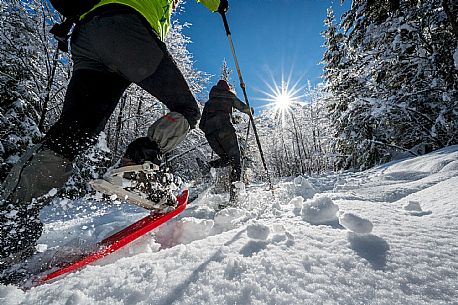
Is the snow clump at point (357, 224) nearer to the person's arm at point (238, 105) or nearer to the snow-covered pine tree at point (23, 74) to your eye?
the person's arm at point (238, 105)

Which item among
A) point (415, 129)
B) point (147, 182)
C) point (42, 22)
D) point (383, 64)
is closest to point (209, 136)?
point (147, 182)

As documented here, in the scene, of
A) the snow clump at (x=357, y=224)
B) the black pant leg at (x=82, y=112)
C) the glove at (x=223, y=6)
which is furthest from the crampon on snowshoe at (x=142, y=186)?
the glove at (x=223, y=6)

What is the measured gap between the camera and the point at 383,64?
22.9 feet

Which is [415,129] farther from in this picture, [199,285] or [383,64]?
[199,285]

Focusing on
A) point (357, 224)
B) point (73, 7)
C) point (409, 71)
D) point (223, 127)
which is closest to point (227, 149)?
point (223, 127)

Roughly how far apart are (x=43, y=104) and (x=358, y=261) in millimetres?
8737

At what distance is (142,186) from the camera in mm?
1389

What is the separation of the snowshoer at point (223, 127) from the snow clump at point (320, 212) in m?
2.33

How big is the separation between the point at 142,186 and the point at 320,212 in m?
0.93

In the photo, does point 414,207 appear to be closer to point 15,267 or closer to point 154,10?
point 154,10

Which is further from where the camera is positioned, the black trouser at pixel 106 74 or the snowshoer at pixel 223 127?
the snowshoer at pixel 223 127

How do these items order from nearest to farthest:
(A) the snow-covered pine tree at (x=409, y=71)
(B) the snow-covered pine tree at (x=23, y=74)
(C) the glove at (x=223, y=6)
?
(C) the glove at (x=223, y=6) < (A) the snow-covered pine tree at (x=409, y=71) < (B) the snow-covered pine tree at (x=23, y=74)

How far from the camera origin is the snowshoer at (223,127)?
153 inches

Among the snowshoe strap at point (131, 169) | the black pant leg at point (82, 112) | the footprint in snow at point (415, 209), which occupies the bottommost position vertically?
the footprint in snow at point (415, 209)
